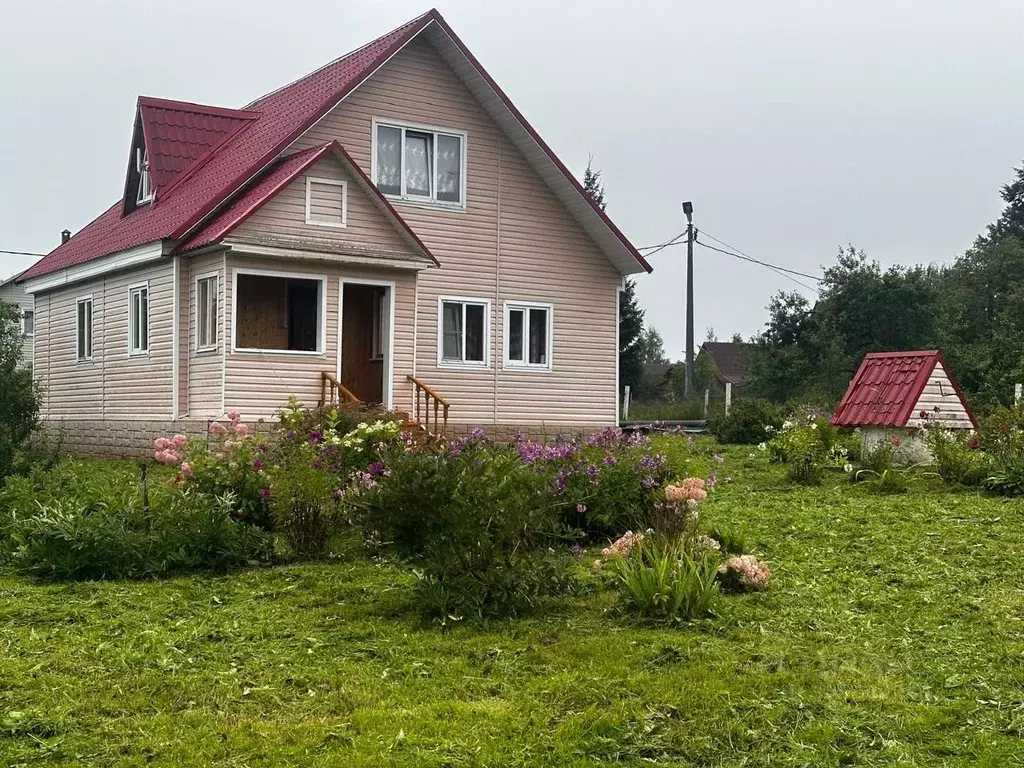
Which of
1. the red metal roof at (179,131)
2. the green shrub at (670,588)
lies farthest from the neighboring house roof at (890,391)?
the red metal roof at (179,131)

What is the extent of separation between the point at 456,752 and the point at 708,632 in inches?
92.9

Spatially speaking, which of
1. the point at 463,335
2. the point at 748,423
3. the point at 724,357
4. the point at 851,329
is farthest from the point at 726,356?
the point at 463,335

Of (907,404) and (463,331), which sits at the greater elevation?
(463,331)

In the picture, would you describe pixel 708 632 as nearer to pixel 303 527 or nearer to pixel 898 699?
pixel 898 699

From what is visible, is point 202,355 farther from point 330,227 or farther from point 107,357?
point 107,357

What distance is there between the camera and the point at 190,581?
8875mm

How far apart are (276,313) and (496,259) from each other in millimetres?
4260

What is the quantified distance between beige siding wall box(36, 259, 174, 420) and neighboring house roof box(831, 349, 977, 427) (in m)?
10.5

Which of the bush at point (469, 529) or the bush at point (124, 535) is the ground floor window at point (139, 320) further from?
the bush at point (469, 529)

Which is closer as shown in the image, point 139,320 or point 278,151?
point 278,151

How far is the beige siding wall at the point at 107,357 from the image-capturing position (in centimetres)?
1962

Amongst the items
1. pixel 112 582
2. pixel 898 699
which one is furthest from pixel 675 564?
pixel 112 582

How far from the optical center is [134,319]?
68.3 ft

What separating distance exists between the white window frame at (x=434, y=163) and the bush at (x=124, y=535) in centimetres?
1131
